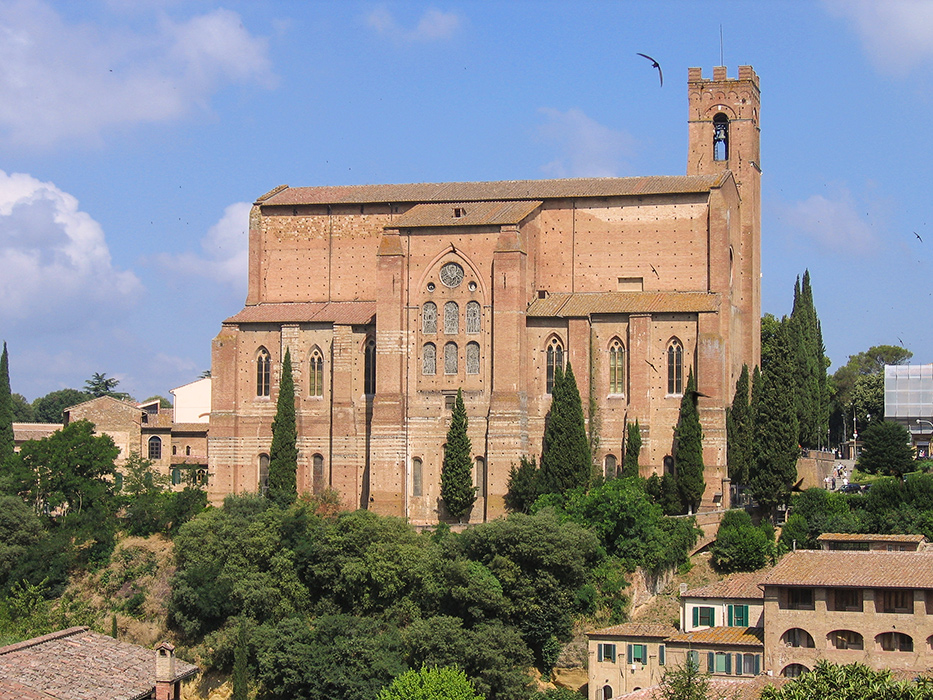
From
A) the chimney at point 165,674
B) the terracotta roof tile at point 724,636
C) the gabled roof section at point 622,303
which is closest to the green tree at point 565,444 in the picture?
the gabled roof section at point 622,303

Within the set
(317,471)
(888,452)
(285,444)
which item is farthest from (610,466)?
(888,452)

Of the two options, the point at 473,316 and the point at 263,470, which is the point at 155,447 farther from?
the point at 473,316

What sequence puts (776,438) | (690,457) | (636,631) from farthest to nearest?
(690,457)
(776,438)
(636,631)

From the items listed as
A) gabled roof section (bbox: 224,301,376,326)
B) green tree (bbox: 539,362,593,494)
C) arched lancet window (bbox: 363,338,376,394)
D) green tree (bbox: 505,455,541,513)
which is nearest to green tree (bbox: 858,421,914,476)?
green tree (bbox: 539,362,593,494)

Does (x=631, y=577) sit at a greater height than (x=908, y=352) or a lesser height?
lesser

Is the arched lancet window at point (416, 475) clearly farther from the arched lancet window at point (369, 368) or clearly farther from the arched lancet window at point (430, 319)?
the arched lancet window at point (430, 319)

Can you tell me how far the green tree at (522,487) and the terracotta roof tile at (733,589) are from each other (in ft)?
32.1

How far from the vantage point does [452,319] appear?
202 feet

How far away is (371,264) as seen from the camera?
217 feet

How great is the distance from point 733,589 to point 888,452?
73.4 ft

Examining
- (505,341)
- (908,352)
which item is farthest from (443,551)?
(908,352)

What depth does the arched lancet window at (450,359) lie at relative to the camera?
61.5m

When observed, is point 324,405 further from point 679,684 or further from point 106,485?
point 679,684

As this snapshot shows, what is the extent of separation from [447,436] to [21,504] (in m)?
16.6
